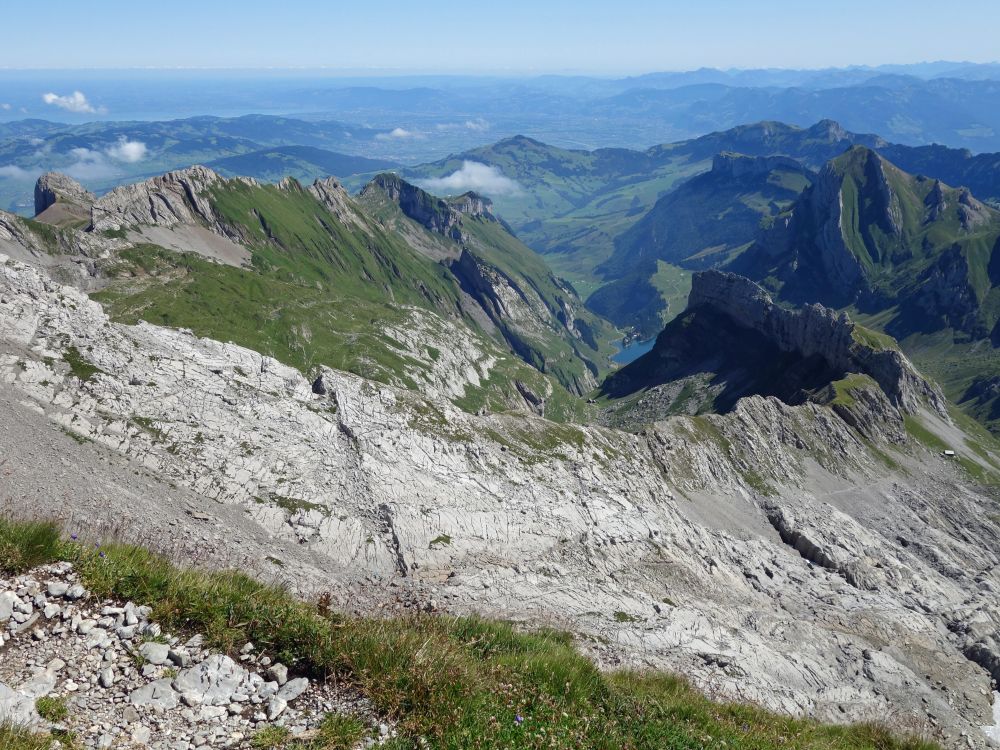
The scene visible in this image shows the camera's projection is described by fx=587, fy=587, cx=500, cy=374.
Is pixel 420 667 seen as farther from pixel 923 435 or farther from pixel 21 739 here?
pixel 923 435

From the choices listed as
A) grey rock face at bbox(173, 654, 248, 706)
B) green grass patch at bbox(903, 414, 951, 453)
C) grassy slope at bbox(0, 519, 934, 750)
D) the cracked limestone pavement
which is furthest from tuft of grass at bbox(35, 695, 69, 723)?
green grass patch at bbox(903, 414, 951, 453)

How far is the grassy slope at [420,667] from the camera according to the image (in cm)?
1255

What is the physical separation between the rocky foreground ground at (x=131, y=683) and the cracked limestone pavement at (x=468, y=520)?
18.3 meters

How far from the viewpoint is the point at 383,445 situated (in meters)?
67.7

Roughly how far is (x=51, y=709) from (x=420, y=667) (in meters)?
6.90

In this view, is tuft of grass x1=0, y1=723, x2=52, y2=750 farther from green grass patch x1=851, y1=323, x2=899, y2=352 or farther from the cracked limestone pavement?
green grass patch x1=851, y1=323, x2=899, y2=352

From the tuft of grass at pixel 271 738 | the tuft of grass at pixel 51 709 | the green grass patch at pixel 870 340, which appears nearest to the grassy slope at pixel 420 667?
the tuft of grass at pixel 271 738

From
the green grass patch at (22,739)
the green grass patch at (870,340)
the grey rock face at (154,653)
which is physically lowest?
the green grass patch at (870,340)

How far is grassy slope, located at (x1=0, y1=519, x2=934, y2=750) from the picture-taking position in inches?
494

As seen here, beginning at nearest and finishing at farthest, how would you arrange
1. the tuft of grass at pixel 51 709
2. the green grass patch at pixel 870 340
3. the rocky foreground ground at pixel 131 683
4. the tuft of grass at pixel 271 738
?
the tuft of grass at pixel 51 709 < the rocky foreground ground at pixel 131 683 < the tuft of grass at pixel 271 738 < the green grass patch at pixel 870 340

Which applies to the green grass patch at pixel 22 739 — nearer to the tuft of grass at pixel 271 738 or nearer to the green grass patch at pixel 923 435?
the tuft of grass at pixel 271 738

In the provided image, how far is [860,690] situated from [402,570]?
146 feet

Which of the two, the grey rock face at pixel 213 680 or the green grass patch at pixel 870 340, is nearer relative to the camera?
the grey rock face at pixel 213 680

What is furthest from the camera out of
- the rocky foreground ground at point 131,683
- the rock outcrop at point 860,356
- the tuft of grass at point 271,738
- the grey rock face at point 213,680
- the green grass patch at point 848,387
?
the rock outcrop at point 860,356
